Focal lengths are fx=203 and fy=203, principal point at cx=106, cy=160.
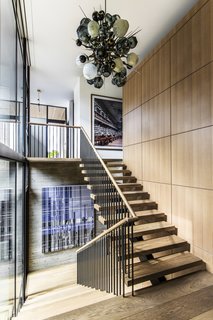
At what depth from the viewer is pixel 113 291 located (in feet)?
9.37

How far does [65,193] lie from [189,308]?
407 cm

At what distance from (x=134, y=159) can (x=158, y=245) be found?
241 centimetres

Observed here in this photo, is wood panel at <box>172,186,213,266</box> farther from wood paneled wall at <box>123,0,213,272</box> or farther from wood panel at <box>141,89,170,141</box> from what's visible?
wood panel at <box>141,89,170,141</box>

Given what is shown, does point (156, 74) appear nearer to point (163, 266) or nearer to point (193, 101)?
point (193, 101)

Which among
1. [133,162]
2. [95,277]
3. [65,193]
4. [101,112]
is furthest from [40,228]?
[101,112]

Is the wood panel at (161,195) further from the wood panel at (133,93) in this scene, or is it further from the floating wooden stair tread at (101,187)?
the wood panel at (133,93)

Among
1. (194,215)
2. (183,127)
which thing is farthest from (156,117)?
(194,215)

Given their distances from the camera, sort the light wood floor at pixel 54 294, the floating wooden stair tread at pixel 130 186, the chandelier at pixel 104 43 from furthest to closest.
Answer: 1. the floating wooden stair tread at pixel 130 186
2. the light wood floor at pixel 54 294
3. the chandelier at pixel 104 43

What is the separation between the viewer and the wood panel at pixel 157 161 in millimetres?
4016

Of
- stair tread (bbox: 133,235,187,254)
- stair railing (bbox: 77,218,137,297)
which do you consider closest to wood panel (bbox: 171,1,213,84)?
stair railing (bbox: 77,218,137,297)

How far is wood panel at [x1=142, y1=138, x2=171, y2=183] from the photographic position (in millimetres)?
4016

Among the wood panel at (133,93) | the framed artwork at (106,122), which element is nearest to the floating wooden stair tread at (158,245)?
the wood panel at (133,93)

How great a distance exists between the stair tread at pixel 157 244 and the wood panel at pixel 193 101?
193 cm

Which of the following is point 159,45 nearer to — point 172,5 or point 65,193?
point 172,5
